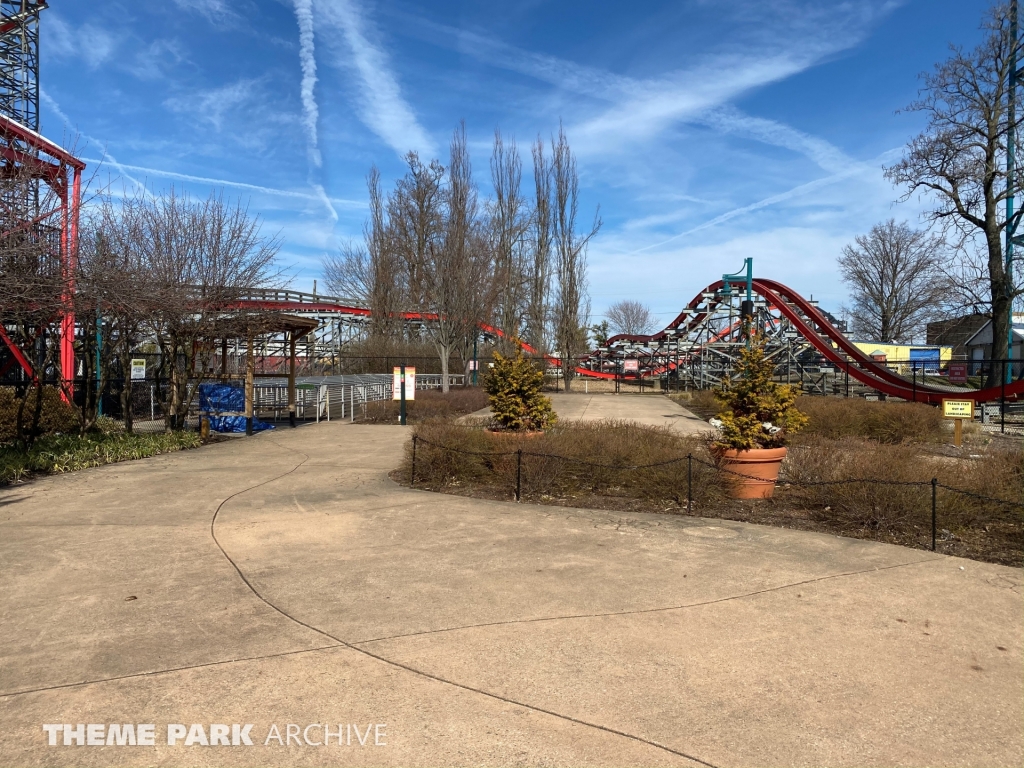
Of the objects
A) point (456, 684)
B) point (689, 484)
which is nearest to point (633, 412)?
point (689, 484)

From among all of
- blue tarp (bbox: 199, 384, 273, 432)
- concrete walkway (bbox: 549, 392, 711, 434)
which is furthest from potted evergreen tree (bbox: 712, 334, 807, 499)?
blue tarp (bbox: 199, 384, 273, 432)

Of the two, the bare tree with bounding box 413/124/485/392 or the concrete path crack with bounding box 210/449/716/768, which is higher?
the bare tree with bounding box 413/124/485/392

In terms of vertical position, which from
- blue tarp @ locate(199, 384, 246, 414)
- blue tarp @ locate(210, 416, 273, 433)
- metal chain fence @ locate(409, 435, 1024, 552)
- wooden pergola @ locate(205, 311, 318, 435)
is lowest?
blue tarp @ locate(210, 416, 273, 433)

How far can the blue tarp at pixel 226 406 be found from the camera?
16.5 metres

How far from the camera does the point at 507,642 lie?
395 cm

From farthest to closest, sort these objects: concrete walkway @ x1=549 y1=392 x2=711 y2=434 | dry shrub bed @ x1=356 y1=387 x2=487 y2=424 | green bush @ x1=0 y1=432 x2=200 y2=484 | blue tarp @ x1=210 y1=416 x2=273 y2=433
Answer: dry shrub bed @ x1=356 y1=387 x2=487 y2=424 < concrete walkway @ x1=549 y1=392 x2=711 y2=434 < blue tarp @ x1=210 y1=416 x2=273 y2=433 < green bush @ x1=0 y1=432 x2=200 y2=484

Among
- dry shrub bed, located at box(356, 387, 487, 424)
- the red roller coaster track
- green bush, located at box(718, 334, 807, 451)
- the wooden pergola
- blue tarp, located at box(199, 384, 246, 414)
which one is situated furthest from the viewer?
the red roller coaster track

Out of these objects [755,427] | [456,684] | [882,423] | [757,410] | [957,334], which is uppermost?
[957,334]

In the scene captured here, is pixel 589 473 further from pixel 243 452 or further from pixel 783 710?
pixel 243 452

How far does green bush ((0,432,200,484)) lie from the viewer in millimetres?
9500

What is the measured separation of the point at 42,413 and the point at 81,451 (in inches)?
106

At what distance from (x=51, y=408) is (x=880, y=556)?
13831 mm

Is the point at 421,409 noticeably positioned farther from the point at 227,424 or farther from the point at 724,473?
the point at 724,473

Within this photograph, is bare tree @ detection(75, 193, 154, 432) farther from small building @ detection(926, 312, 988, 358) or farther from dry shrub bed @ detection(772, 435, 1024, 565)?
small building @ detection(926, 312, 988, 358)
